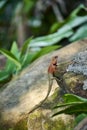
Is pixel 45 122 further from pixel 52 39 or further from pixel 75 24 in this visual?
pixel 75 24

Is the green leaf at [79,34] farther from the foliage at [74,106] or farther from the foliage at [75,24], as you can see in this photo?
the foliage at [74,106]

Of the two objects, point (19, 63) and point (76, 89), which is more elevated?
point (76, 89)

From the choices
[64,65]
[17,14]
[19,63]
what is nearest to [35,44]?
[19,63]

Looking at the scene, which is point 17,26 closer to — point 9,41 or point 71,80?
point 9,41

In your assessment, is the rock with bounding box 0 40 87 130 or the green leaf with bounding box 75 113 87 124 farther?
the rock with bounding box 0 40 87 130

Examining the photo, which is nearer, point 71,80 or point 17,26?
point 71,80

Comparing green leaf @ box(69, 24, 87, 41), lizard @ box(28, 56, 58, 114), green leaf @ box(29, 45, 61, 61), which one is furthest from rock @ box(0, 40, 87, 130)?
green leaf @ box(69, 24, 87, 41)

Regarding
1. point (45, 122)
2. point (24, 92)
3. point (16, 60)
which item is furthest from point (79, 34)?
point (45, 122)

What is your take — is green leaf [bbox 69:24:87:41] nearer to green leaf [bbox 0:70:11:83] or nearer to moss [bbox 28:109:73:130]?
green leaf [bbox 0:70:11:83]
